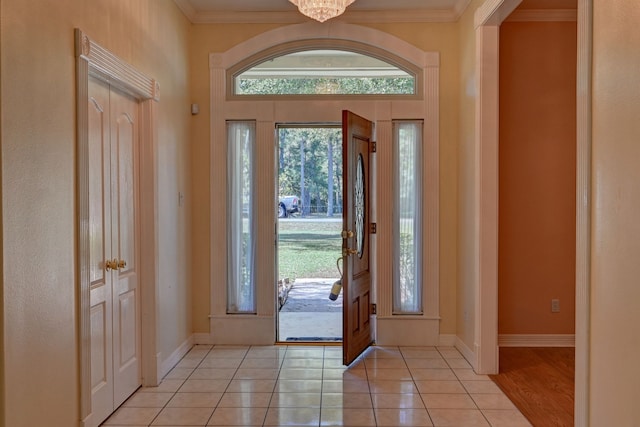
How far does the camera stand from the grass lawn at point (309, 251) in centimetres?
873

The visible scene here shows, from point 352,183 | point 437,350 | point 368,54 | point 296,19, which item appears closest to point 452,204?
point 352,183

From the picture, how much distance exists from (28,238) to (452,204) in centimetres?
366

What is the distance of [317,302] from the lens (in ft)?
23.3

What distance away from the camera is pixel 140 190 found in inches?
141

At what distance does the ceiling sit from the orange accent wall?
40 cm

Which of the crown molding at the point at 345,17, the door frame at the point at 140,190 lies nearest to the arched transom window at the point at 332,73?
the crown molding at the point at 345,17

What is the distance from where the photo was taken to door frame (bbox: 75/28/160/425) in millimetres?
2574

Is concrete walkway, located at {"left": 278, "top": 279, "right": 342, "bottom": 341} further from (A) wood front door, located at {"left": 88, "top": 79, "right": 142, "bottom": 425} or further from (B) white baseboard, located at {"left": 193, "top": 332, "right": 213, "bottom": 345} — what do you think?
(A) wood front door, located at {"left": 88, "top": 79, "right": 142, "bottom": 425}

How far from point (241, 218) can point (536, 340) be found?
10.3ft

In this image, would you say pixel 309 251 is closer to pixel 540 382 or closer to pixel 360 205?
pixel 360 205

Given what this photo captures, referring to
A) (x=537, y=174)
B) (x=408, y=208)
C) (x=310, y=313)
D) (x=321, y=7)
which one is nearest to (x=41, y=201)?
(x=321, y=7)

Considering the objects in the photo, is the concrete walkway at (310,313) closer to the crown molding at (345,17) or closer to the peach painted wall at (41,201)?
the peach painted wall at (41,201)
